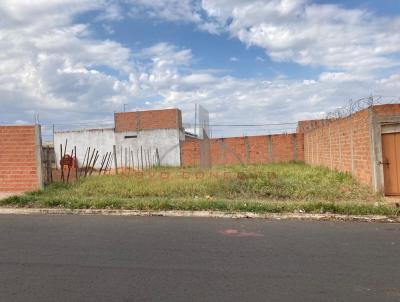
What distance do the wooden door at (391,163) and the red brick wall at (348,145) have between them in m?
0.56

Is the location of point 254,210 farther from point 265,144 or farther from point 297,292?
point 265,144

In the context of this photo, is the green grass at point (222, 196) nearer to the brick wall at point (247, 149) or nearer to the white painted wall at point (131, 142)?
the brick wall at point (247, 149)

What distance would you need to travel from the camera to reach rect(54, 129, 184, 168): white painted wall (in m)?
37.5

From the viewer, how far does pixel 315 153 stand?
2581 cm

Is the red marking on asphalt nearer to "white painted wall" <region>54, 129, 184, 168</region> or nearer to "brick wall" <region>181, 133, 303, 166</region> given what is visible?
"brick wall" <region>181, 133, 303, 166</region>


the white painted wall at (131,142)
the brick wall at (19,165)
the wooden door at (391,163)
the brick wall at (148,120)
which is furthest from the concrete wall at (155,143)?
the wooden door at (391,163)

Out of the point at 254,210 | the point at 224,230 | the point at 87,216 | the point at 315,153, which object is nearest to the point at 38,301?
the point at 224,230

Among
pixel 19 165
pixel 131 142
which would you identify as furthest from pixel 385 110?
pixel 131 142

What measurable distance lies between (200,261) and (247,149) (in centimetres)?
2907

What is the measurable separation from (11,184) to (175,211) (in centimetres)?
684

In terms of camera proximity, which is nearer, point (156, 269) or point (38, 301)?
point (38, 301)

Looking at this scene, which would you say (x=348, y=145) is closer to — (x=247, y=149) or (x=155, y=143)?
(x=247, y=149)

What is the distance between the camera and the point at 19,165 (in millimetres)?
14523

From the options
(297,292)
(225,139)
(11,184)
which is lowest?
(297,292)
